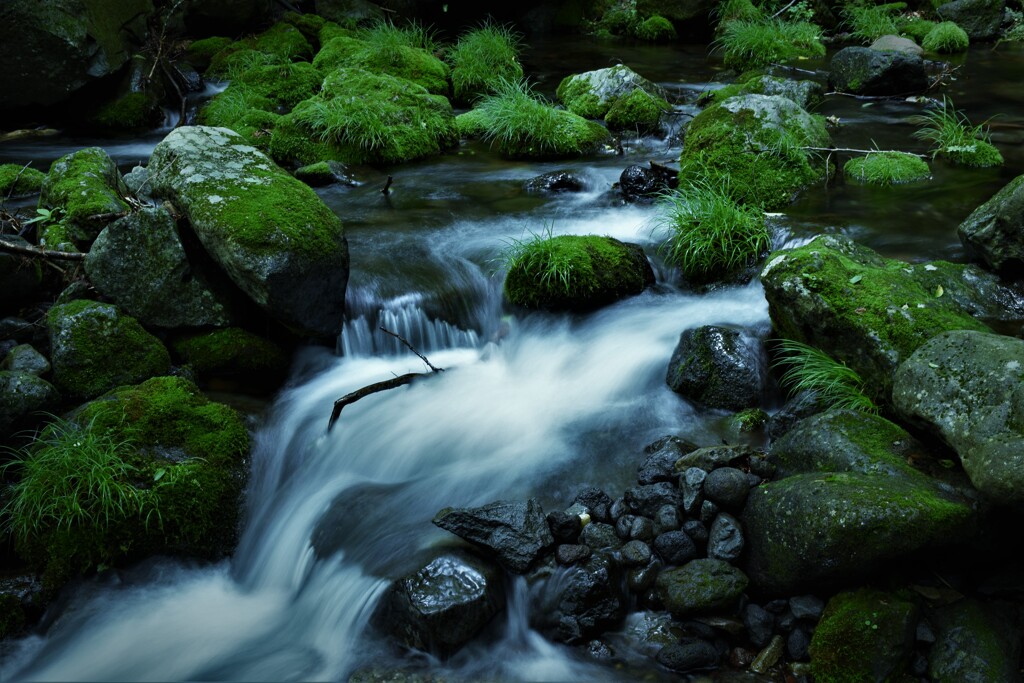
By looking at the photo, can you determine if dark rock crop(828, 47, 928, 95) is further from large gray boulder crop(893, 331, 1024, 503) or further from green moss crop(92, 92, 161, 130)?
green moss crop(92, 92, 161, 130)

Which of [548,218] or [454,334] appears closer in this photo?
[454,334]

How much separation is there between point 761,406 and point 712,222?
1993 mm

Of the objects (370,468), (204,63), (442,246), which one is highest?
(204,63)

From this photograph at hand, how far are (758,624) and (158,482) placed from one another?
3136 mm

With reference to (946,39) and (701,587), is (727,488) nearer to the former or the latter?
(701,587)

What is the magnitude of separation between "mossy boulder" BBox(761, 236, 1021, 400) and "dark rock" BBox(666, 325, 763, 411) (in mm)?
382

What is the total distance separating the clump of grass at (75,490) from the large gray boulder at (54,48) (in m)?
7.58

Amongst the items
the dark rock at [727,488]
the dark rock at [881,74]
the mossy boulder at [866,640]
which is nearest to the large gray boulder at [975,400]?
the mossy boulder at [866,640]

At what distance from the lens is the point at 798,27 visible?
15.3 meters

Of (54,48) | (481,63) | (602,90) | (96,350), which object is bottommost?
(96,350)

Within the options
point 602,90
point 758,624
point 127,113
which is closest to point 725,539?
point 758,624

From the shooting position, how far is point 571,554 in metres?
3.82

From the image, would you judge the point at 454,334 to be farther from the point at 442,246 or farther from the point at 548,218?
the point at 548,218

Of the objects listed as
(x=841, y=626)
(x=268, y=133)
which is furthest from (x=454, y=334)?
(x=268, y=133)
